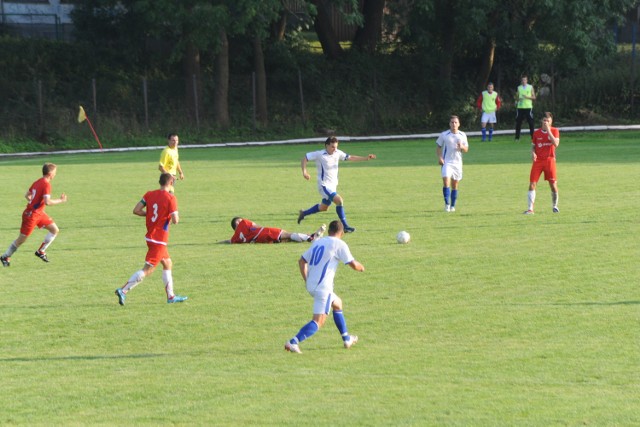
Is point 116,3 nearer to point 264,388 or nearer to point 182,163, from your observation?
point 182,163

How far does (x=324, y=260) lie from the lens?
37.8ft

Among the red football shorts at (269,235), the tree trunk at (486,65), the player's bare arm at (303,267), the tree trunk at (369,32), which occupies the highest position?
the tree trunk at (369,32)

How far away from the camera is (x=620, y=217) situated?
71.9 ft

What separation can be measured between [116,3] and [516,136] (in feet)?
66.9

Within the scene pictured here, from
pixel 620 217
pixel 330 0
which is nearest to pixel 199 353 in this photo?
pixel 620 217

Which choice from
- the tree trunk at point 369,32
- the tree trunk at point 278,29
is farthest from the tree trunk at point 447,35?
the tree trunk at point 278,29

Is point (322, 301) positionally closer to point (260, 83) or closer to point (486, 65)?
point (260, 83)

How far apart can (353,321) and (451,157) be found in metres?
10.6

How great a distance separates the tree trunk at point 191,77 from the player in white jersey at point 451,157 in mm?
27548

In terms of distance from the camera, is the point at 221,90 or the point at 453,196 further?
the point at 221,90

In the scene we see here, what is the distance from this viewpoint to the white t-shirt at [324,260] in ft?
37.7

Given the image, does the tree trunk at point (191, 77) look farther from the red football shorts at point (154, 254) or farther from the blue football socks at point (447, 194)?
the red football shorts at point (154, 254)

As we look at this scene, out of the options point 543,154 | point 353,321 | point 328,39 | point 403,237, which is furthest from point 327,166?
point 328,39

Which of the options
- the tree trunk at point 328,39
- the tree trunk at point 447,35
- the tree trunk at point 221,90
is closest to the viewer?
the tree trunk at point 221,90
